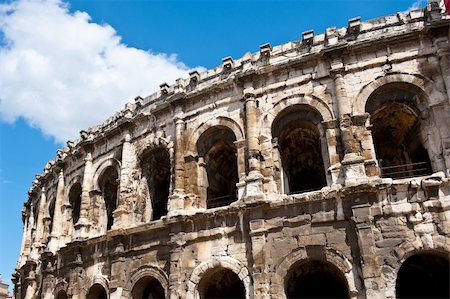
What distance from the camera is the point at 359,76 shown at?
1105 centimetres

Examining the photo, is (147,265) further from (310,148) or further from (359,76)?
(359,76)

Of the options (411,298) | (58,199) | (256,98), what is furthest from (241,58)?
(58,199)

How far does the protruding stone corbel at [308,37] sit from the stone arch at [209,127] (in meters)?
Result: 2.78

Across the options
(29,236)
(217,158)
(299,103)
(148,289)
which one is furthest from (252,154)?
(29,236)

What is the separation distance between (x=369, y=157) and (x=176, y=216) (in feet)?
15.9

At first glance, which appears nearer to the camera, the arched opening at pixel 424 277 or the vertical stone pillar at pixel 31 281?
the arched opening at pixel 424 277

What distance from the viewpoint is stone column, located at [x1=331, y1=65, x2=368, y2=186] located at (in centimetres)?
998

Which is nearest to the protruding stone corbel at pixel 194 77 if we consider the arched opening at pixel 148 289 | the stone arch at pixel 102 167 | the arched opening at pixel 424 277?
the stone arch at pixel 102 167

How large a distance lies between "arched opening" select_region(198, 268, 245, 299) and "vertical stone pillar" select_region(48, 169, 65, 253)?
21.6 ft

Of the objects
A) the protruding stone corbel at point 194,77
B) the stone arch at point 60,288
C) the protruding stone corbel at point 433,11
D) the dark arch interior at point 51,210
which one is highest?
the protruding stone corbel at point 194,77

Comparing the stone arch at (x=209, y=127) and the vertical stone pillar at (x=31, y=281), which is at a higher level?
the stone arch at (x=209, y=127)

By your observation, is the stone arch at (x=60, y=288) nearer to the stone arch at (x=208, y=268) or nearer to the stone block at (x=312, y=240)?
the stone arch at (x=208, y=268)

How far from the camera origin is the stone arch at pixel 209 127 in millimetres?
12054

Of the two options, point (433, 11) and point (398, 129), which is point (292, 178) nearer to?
point (398, 129)
